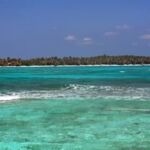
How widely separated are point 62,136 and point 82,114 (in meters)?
4.96

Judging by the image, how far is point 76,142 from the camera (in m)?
12.5

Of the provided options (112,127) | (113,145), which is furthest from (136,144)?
(112,127)

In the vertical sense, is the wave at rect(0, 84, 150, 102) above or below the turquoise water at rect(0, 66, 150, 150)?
below

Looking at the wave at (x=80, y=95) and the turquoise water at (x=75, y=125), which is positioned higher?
the turquoise water at (x=75, y=125)

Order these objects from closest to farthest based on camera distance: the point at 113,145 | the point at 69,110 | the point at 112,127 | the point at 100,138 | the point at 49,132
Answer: the point at 113,145
the point at 100,138
the point at 49,132
the point at 112,127
the point at 69,110

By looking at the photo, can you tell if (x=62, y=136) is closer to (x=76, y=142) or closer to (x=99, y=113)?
(x=76, y=142)

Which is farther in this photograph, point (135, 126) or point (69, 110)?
point (69, 110)

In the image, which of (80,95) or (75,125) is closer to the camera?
(75,125)

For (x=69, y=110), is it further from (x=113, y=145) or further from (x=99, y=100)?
(x=113, y=145)

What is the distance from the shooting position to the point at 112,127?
14859 mm

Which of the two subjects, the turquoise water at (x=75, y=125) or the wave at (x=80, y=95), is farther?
the wave at (x=80, y=95)

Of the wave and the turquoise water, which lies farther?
the wave

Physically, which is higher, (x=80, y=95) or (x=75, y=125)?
(x=75, y=125)

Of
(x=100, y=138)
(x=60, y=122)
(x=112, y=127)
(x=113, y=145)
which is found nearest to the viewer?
(x=113, y=145)
